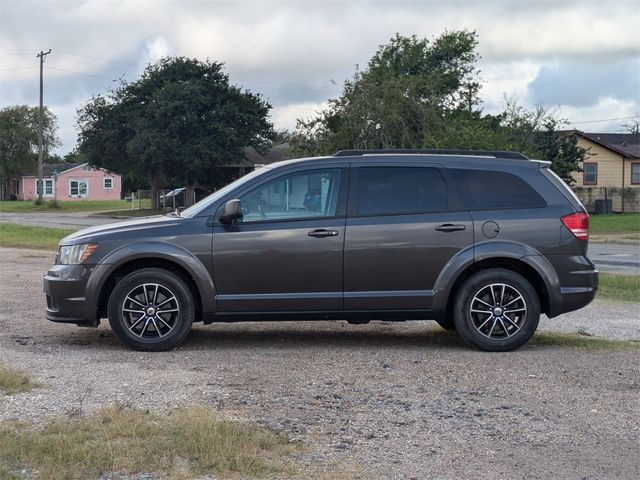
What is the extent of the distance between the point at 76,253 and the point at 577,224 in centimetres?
466

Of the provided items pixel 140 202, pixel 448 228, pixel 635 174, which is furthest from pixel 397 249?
pixel 140 202

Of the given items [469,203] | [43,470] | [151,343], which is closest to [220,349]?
[151,343]

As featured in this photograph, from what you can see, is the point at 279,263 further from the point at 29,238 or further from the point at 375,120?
the point at 375,120

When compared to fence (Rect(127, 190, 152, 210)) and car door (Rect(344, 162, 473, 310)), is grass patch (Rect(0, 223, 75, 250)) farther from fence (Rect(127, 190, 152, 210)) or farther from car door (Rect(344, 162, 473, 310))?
fence (Rect(127, 190, 152, 210))

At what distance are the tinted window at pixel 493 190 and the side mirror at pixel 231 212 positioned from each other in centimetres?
207

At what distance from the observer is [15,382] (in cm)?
604

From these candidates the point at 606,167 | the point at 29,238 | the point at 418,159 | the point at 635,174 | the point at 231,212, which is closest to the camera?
the point at 231,212

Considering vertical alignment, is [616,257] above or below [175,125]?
below

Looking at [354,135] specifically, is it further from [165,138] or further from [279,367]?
[279,367]

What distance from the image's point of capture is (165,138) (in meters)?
49.6

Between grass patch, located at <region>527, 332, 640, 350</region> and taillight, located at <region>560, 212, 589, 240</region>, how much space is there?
1.10 meters

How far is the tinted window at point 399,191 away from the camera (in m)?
7.77

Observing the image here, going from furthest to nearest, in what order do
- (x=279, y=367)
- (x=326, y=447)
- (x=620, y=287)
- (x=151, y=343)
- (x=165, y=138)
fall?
(x=165, y=138) → (x=620, y=287) → (x=151, y=343) → (x=279, y=367) → (x=326, y=447)

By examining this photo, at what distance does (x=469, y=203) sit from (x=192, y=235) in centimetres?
261
